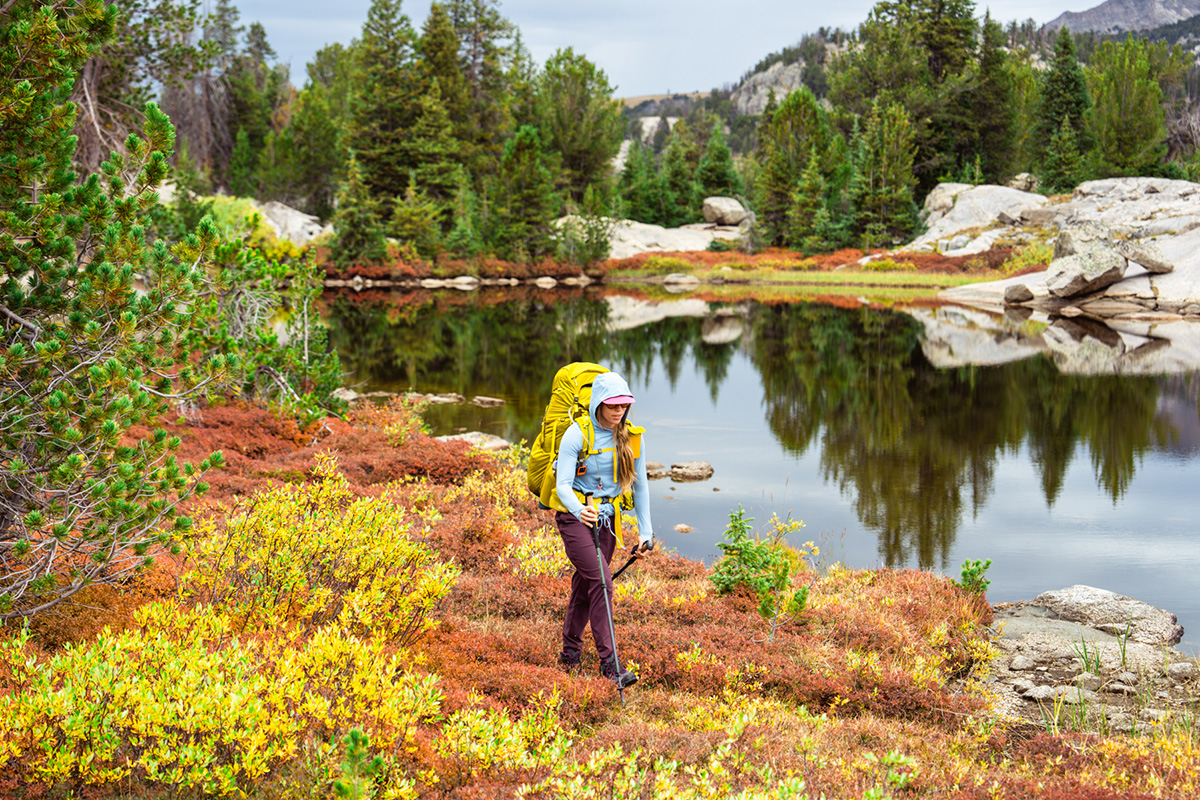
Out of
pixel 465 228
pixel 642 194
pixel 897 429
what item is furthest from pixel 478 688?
pixel 642 194

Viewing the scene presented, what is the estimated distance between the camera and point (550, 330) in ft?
102

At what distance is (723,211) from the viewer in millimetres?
73000

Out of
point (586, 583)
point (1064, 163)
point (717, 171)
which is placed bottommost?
point (586, 583)

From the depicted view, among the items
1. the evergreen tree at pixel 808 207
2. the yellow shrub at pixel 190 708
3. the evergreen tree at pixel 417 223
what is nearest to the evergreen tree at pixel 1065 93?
the evergreen tree at pixel 808 207

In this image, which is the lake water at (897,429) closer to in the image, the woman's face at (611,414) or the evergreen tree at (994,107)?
the woman's face at (611,414)

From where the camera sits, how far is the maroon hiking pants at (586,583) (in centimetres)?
544

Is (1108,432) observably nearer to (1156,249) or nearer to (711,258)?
(1156,249)

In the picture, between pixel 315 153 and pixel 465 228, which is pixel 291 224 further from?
pixel 465 228

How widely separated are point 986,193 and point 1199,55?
15896cm

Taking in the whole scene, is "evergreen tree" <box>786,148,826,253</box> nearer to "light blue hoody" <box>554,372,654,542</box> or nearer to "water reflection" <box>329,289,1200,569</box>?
"water reflection" <box>329,289,1200,569</box>

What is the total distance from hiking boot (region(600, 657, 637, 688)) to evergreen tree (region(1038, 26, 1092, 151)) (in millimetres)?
68420

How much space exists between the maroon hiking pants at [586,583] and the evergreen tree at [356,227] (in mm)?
50109

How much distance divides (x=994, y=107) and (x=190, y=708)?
73.1 meters

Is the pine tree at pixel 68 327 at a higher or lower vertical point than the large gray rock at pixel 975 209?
lower
